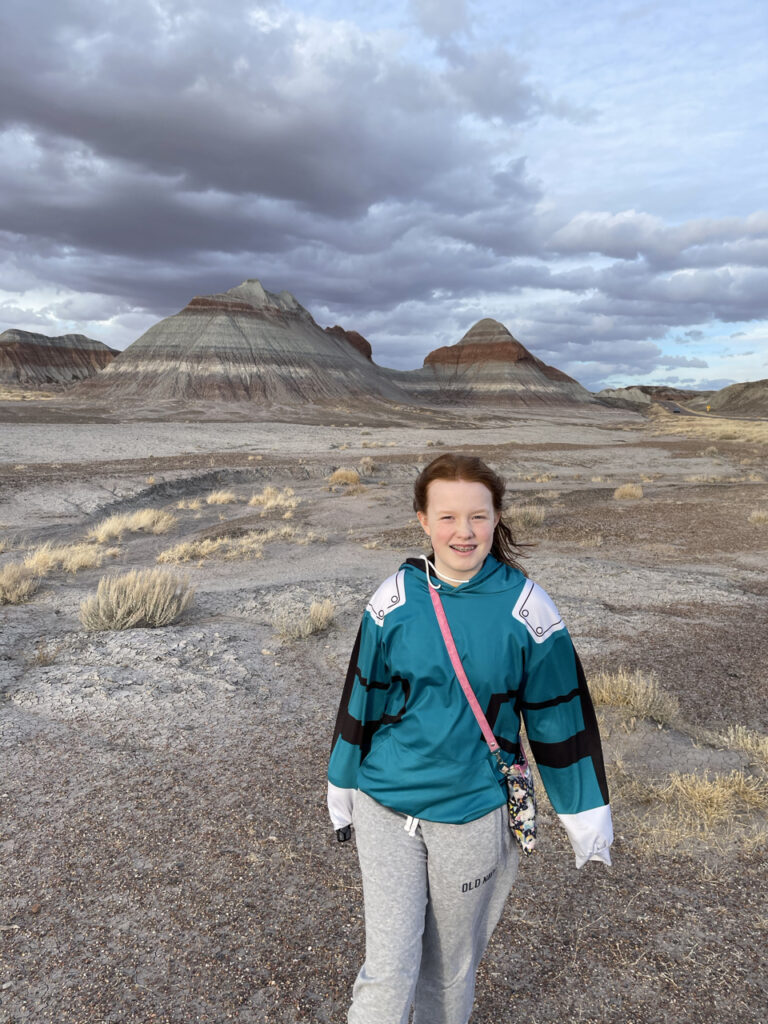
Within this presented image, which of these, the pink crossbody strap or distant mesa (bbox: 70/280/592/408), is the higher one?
distant mesa (bbox: 70/280/592/408)

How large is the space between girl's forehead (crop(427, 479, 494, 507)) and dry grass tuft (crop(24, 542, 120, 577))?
8456 millimetres

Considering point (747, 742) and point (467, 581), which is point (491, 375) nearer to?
point (747, 742)

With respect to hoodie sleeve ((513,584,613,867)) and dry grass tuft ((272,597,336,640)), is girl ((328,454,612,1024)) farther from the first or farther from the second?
dry grass tuft ((272,597,336,640))

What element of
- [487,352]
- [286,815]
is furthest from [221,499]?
[487,352]

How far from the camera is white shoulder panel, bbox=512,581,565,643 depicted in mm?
1701

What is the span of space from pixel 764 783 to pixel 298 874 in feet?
8.90

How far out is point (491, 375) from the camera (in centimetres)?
11594

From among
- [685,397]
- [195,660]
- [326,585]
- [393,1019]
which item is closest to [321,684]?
[195,660]

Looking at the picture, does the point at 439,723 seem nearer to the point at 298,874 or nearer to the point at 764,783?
the point at 298,874

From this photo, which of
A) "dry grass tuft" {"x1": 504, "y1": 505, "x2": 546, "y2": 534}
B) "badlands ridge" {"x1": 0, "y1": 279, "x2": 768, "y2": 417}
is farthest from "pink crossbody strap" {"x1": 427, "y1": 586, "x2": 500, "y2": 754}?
"badlands ridge" {"x1": 0, "y1": 279, "x2": 768, "y2": 417}

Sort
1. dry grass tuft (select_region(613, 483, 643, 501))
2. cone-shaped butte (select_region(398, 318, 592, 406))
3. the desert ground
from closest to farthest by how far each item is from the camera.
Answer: the desert ground, dry grass tuft (select_region(613, 483, 643, 501)), cone-shaped butte (select_region(398, 318, 592, 406))

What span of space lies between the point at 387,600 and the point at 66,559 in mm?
9112

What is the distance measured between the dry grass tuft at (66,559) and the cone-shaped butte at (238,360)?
2552 inches

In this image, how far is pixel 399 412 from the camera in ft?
255
